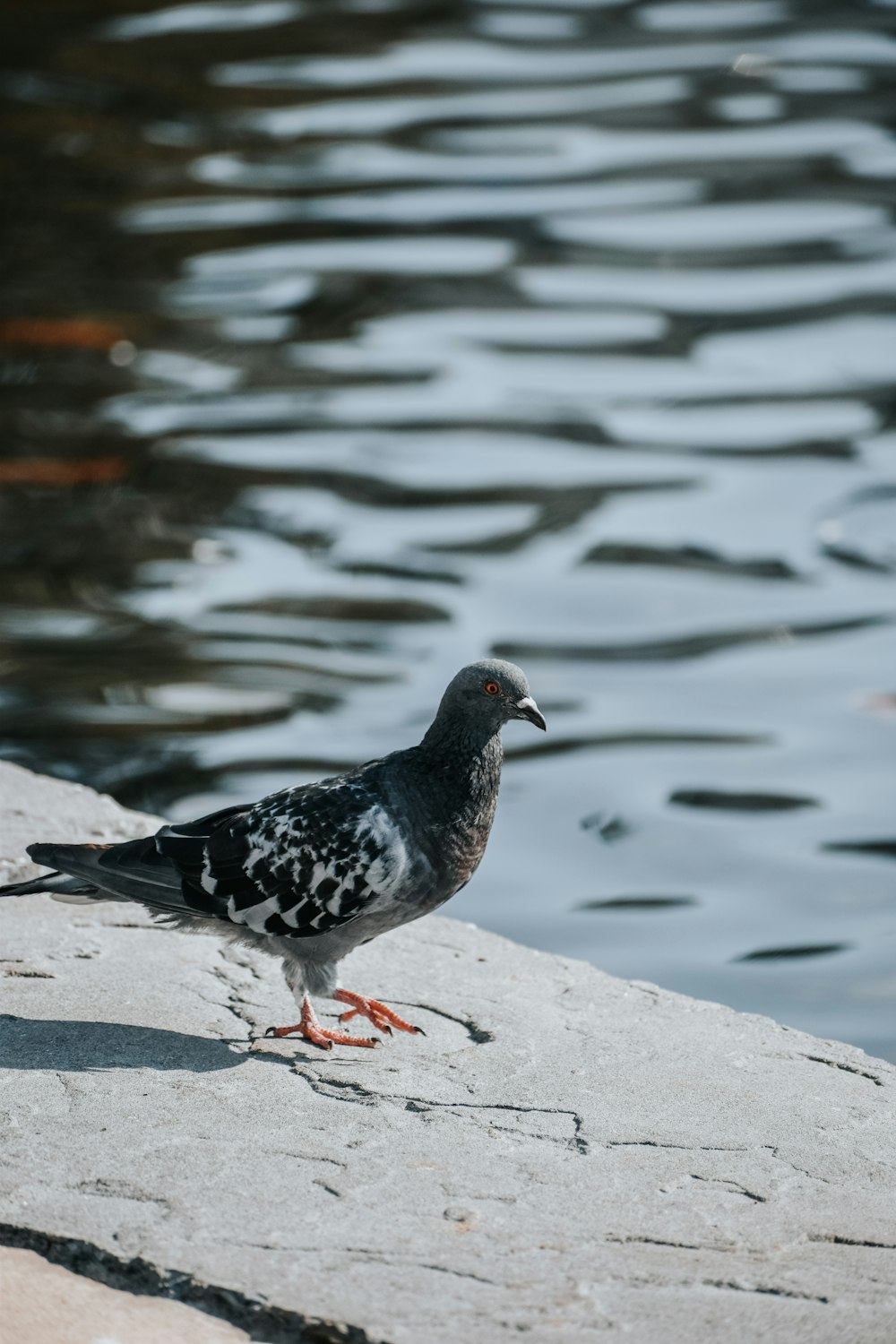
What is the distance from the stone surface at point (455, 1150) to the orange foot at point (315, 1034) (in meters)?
0.03

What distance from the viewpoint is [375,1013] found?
4262 mm

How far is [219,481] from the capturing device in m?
9.11

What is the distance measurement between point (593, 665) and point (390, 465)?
7.17 ft

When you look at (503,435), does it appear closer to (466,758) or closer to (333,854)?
(466,758)

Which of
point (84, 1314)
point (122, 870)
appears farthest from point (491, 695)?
point (84, 1314)

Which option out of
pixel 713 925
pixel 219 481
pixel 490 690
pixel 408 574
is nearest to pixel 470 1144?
pixel 490 690

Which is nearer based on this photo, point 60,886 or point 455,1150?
point 455,1150

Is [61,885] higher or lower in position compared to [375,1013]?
higher

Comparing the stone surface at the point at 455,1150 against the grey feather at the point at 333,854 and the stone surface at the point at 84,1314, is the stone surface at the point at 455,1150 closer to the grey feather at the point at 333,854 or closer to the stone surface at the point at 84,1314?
the stone surface at the point at 84,1314

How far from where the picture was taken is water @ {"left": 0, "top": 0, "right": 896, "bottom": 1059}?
21.5 feet

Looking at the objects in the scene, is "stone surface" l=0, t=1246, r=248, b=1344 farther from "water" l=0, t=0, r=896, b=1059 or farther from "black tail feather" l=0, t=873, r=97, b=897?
"water" l=0, t=0, r=896, b=1059

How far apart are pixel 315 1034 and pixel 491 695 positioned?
84 centimetres

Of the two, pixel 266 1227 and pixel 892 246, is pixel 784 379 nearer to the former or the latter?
pixel 892 246

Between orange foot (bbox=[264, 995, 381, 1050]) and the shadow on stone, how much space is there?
0.16 m
